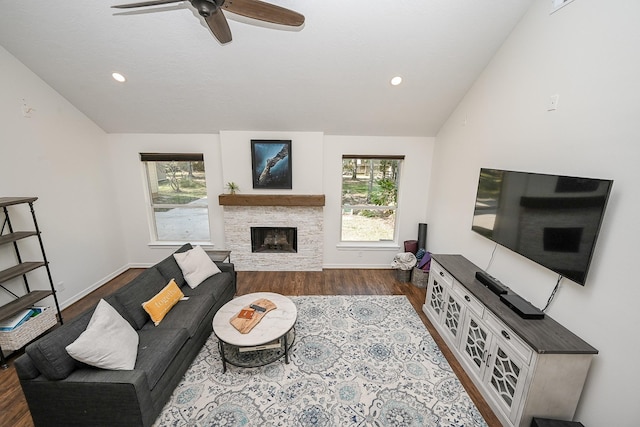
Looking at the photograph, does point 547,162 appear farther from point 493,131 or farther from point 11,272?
point 11,272

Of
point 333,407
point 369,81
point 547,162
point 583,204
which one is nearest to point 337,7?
point 369,81

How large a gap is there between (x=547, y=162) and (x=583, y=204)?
22.7 inches

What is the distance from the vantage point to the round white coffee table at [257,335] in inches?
91.1

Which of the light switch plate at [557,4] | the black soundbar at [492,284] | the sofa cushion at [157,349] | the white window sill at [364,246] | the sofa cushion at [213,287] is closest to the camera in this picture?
the sofa cushion at [157,349]

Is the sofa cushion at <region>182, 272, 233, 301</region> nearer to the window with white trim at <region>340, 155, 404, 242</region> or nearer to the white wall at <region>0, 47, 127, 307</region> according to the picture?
the white wall at <region>0, 47, 127, 307</region>

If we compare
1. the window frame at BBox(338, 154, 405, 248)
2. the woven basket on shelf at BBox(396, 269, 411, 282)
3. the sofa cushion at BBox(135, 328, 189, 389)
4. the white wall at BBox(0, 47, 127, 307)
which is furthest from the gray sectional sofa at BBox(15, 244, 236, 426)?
the woven basket on shelf at BBox(396, 269, 411, 282)

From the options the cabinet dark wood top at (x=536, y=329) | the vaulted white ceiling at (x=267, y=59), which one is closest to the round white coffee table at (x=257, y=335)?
the cabinet dark wood top at (x=536, y=329)

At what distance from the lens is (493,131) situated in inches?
114

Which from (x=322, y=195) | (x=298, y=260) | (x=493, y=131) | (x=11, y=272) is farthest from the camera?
(x=298, y=260)

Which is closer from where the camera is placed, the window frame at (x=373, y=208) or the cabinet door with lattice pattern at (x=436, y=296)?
the cabinet door with lattice pattern at (x=436, y=296)

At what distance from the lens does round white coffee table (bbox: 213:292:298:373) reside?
2314 millimetres

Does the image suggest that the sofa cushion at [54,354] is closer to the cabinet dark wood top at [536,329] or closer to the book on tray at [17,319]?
the book on tray at [17,319]

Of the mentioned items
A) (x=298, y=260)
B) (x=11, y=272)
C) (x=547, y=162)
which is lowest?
(x=298, y=260)

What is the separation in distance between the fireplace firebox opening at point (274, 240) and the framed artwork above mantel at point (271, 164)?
806 millimetres
